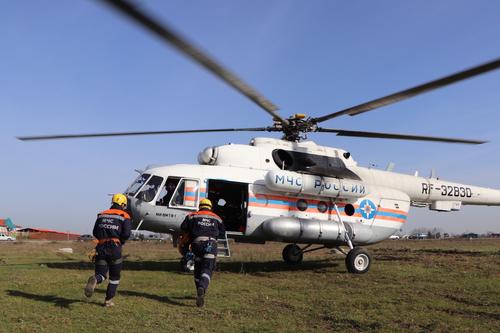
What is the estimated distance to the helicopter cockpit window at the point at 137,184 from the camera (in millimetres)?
11766

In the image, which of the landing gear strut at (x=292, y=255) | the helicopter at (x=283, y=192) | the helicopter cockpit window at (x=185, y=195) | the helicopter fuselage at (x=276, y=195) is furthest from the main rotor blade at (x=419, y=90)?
the landing gear strut at (x=292, y=255)

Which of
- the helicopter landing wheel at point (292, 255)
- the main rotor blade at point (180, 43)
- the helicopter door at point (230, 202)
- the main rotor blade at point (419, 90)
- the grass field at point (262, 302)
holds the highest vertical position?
the main rotor blade at point (419, 90)

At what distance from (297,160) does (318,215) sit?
71.0 inches

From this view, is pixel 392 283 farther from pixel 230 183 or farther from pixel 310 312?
pixel 230 183

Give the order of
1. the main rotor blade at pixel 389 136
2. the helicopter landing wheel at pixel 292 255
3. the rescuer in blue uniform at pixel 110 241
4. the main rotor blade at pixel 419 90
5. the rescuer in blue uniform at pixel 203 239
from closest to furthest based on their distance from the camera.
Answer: the main rotor blade at pixel 419 90, the rescuer in blue uniform at pixel 110 241, the rescuer in blue uniform at pixel 203 239, the main rotor blade at pixel 389 136, the helicopter landing wheel at pixel 292 255

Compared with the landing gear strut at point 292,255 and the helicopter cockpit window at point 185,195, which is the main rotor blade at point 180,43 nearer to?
the helicopter cockpit window at point 185,195

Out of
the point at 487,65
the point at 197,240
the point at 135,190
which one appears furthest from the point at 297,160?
the point at 487,65

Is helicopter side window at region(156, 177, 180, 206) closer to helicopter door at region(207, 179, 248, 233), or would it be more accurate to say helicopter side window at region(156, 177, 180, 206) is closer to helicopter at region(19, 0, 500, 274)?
helicopter at region(19, 0, 500, 274)

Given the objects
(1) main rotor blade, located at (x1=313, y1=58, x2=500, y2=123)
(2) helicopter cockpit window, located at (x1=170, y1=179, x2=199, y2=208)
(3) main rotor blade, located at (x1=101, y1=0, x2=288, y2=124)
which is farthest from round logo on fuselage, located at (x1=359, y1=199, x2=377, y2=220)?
(3) main rotor blade, located at (x1=101, y1=0, x2=288, y2=124)

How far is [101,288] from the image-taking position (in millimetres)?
8891

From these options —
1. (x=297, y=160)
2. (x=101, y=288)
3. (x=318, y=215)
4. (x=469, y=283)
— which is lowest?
(x=101, y=288)

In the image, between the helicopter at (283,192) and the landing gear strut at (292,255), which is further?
the landing gear strut at (292,255)

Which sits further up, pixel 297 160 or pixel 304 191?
pixel 297 160

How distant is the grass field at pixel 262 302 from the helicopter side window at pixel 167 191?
193 centimetres
